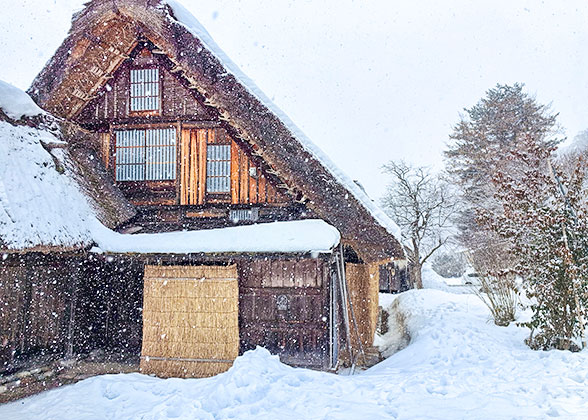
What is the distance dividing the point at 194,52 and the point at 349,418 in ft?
17.8

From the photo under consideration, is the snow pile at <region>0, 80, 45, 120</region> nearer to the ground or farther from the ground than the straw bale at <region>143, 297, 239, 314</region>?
farther from the ground

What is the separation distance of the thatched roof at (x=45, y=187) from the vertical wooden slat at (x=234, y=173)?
178 centimetres

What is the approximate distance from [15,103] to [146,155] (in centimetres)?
204

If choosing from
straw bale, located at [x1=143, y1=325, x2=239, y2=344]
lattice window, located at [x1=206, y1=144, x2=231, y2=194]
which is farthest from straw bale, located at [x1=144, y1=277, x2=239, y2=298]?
lattice window, located at [x1=206, y1=144, x2=231, y2=194]

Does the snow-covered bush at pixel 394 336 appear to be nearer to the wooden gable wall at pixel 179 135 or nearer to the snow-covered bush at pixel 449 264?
the wooden gable wall at pixel 179 135

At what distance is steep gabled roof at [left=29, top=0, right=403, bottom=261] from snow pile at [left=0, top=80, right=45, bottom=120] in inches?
19.4

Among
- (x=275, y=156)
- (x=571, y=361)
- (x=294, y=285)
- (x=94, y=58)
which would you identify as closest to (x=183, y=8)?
(x=94, y=58)

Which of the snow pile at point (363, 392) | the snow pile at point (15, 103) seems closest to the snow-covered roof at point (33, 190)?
the snow pile at point (15, 103)

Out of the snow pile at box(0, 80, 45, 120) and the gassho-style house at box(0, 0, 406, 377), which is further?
the snow pile at box(0, 80, 45, 120)

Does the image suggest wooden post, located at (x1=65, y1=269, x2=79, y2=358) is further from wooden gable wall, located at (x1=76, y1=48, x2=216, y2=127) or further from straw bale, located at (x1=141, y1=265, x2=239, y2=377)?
wooden gable wall, located at (x1=76, y1=48, x2=216, y2=127)

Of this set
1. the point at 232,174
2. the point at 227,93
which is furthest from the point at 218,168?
the point at 227,93

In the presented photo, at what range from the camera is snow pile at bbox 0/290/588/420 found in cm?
374

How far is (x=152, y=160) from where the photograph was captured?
7.00 meters

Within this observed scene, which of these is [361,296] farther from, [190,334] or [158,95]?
[158,95]
